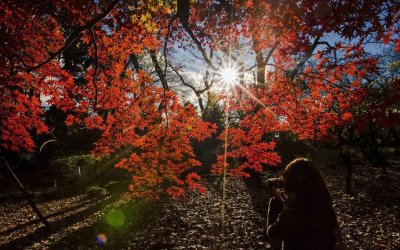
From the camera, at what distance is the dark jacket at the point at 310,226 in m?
2.51

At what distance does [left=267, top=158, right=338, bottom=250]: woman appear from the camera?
98.8 inches

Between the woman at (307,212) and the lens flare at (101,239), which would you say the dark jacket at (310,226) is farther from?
the lens flare at (101,239)

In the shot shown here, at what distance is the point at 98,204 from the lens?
12359mm

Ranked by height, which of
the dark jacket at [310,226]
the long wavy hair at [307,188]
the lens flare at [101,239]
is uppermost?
the long wavy hair at [307,188]

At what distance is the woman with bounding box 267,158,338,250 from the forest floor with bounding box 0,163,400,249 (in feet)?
16.7

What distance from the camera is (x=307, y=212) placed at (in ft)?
8.30

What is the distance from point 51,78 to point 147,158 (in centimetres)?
477

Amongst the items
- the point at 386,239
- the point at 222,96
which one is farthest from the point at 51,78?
the point at 386,239

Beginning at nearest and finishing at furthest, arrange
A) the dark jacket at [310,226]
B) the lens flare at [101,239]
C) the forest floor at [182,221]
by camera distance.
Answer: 1. the dark jacket at [310,226]
2. the forest floor at [182,221]
3. the lens flare at [101,239]

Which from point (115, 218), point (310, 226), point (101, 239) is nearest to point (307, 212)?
point (310, 226)

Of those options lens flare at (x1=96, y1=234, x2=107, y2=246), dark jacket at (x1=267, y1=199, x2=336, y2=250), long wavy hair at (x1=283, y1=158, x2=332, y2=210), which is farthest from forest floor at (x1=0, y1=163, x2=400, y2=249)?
long wavy hair at (x1=283, y1=158, x2=332, y2=210)

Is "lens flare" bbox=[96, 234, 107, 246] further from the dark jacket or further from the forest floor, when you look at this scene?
the dark jacket

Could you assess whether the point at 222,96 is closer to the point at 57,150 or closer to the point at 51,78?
the point at 51,78

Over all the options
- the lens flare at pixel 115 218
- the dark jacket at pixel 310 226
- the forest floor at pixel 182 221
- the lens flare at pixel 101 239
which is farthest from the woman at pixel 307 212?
the lens flare at pixel 115 218
